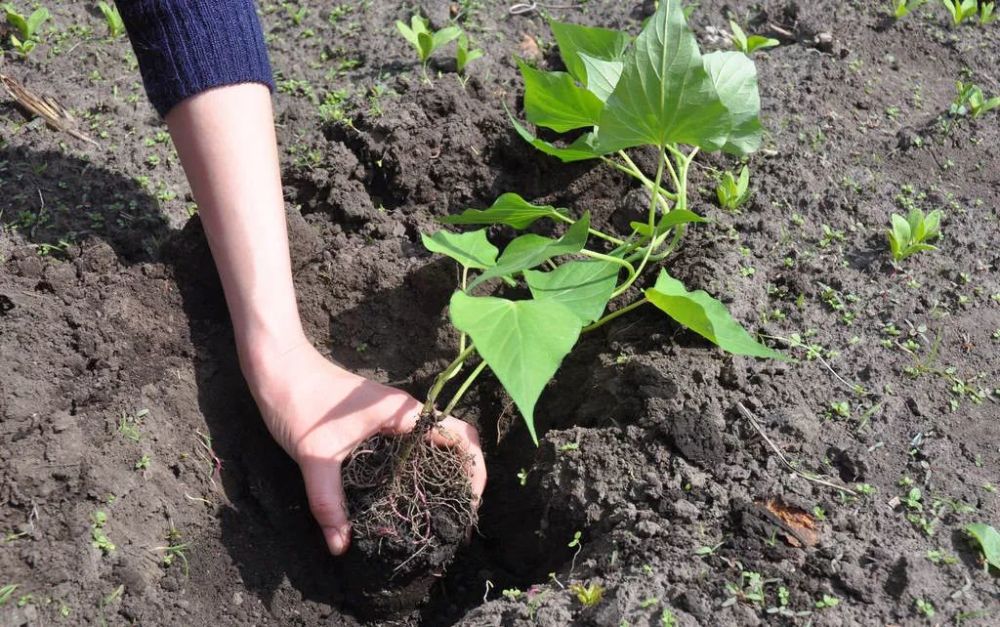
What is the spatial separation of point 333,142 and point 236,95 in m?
0.41

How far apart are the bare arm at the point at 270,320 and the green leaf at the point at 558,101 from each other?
522 millimetres

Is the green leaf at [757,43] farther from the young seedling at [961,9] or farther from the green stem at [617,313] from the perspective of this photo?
the green stem at [617,313]

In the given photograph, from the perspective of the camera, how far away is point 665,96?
141 cm

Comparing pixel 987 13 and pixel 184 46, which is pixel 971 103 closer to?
pixel 987 13

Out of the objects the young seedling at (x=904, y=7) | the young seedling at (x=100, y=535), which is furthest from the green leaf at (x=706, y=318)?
the young seedling at (x=904, y=7)

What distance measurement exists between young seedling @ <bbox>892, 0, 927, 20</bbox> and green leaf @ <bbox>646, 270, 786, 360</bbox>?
4.63ft

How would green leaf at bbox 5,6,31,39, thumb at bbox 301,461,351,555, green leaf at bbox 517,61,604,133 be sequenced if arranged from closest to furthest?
thumb at bbox 301,461,351,555 → green leaf at bbox 517,61,604,133 → green leaf at bbox 5,6,31,39

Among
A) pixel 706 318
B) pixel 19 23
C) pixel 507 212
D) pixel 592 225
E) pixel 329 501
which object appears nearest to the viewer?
pixel 706 318

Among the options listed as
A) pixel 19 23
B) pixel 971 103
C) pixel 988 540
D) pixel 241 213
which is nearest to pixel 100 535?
pixel 241 213

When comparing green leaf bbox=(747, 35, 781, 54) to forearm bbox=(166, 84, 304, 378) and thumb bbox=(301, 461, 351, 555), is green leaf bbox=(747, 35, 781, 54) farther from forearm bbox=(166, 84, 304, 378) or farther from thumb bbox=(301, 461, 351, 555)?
thumb bbox=(301, 461, 351, 555)

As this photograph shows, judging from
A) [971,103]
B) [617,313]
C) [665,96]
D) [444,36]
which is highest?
[665,96]

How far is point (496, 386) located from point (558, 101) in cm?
59

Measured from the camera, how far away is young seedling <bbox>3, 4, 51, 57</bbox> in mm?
2221

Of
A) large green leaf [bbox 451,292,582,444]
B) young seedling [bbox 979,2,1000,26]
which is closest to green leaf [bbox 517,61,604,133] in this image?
large green leaf [bbox 451,292,582,444]
